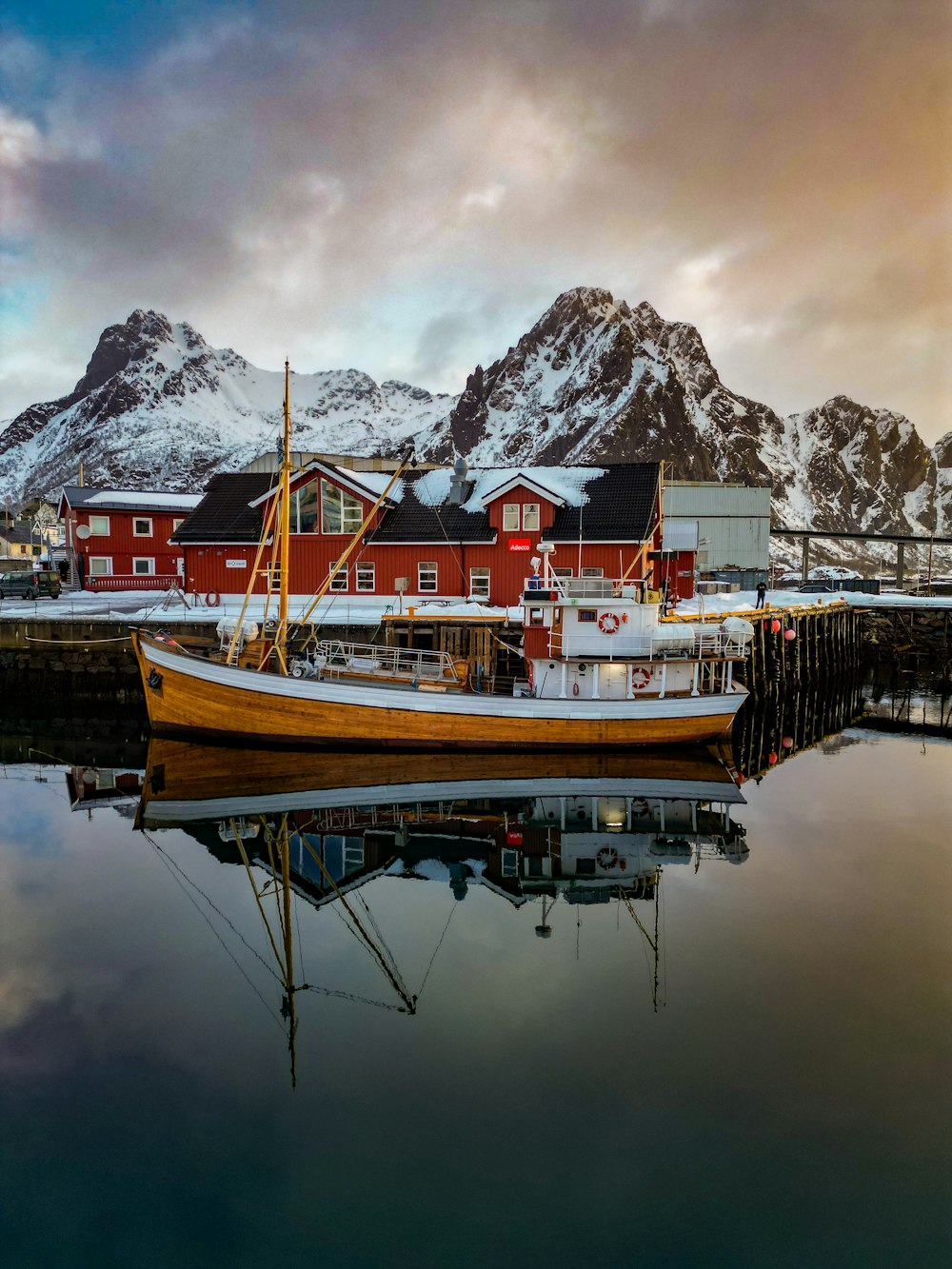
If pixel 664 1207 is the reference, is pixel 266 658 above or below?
above

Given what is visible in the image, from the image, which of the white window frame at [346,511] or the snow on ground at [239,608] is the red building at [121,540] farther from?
the white window frame at [346,511]

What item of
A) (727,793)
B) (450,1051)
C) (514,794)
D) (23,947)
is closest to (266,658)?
(514,794)

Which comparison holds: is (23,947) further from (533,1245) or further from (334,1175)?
(533,1245)

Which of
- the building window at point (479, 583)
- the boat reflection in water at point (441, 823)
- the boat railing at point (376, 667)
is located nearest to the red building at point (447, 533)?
the building window at point (479, 583)

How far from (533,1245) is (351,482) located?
31.6 meters

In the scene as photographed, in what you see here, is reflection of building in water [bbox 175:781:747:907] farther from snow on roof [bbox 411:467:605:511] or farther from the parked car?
the parked car

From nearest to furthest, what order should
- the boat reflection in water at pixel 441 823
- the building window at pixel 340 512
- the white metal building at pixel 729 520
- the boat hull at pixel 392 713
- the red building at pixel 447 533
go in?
the boat reflection in water at pixel 441 823 → the boat hull at pixel 392 713 → the red building at pixel 447 533 → the building window at pixel 340 512 → the white metal building at pixel 729 520

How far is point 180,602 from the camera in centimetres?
3681

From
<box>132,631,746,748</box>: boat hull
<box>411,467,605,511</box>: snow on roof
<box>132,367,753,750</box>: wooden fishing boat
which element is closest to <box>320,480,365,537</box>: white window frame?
<box>411,467,605,511</box>: snow on roof

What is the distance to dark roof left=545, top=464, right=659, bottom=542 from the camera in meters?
33.2

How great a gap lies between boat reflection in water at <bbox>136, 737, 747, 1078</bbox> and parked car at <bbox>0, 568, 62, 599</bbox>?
67.0 ft

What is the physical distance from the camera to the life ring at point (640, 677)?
74.0 feet

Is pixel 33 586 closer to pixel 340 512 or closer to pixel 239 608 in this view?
pixel 239 608

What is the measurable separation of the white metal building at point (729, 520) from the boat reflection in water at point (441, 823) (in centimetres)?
4822
